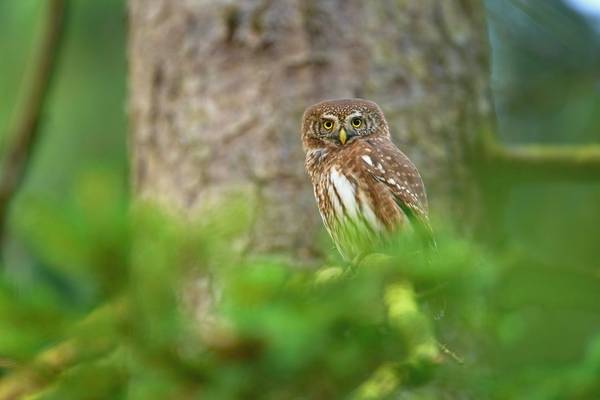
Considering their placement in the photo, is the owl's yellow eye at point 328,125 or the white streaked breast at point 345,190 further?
the white streaked breast at point 345,190

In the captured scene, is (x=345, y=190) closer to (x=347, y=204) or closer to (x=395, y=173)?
(x=347, y=204)

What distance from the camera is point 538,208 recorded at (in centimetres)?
454

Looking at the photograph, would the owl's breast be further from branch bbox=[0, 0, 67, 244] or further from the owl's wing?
branch bbox=[0, 0, 67, 244]

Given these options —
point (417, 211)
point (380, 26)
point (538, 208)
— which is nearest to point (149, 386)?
point (417, 211)

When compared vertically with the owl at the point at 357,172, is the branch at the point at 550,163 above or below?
below

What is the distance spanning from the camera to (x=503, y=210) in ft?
10.5

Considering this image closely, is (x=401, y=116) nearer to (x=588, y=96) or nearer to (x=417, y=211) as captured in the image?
(x=417, y=211)

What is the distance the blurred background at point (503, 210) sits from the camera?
1.00 m

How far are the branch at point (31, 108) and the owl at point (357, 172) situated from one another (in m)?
1.56

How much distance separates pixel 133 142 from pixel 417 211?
163 cm

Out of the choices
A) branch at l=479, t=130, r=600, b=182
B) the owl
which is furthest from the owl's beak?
branch at l=479, t=130, r=600, b=182

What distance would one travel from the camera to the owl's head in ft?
6.73

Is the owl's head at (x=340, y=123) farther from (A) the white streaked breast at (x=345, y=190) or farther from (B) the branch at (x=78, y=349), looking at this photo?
(B) the branch at (x=78, y=349)

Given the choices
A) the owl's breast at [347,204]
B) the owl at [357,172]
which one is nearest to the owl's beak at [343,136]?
the owl at [357,172]
